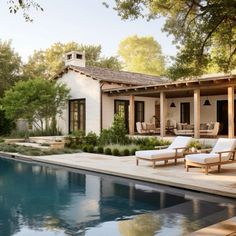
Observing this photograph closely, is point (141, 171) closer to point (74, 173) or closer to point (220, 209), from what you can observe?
point (74, 173)

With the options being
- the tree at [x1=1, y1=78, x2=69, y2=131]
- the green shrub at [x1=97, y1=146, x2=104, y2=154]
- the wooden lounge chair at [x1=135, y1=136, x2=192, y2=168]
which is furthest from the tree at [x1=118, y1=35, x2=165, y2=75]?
the wooden lounge chair at [x1=135, y1=136, x2=192, y2=168]

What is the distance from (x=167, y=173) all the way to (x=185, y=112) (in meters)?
14.3

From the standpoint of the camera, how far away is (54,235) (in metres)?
5.50

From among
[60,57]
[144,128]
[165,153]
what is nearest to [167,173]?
[165,153]

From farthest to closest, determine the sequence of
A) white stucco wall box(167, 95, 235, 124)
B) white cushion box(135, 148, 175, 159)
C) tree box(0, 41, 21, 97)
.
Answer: tree box(0, 41, 21, 97)
white stucco wall box(167, 95, 235, 124)
white cushion box(135, 148, 175, 159)

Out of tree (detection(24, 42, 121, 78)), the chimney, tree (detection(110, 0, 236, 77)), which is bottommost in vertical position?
tree (detection(110, 0, 236, 77))

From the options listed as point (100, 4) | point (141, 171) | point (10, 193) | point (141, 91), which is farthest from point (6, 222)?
point (141, 91)

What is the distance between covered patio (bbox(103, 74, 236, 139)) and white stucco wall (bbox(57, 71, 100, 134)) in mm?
863

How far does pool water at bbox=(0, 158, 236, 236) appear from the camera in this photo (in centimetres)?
577

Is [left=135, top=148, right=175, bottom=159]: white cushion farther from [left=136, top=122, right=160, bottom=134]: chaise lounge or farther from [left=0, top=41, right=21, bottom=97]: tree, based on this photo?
[left=0, top=41, right=21, bottom=97]: tree

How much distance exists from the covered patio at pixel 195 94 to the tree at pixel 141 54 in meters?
32.2

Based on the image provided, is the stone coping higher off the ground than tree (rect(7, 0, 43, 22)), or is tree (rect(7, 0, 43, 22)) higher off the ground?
tree (rect(7, 0, 43, 22))

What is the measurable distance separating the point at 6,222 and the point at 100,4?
6.39 meters

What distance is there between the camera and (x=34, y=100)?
20.6 meters
